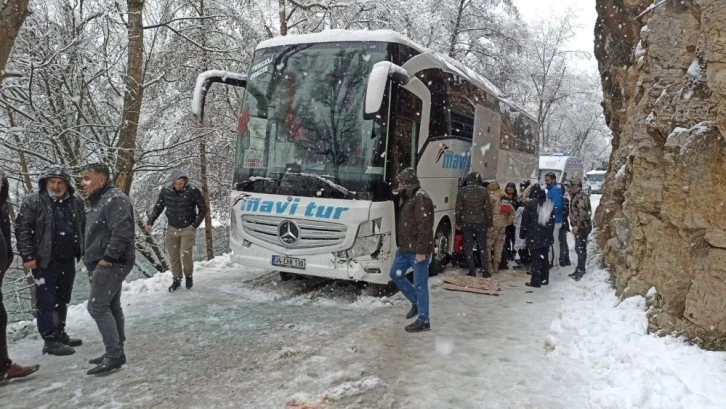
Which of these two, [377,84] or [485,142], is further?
[485,142]

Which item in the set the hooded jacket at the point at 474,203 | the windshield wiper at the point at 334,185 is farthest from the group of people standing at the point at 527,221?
the windshield wiper at the point at 334,185

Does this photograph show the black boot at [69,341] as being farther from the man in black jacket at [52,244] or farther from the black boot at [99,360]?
the black boot at [99,360]

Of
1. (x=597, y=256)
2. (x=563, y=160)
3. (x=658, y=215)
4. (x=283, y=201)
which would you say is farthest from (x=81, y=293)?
(x=563, y=160)

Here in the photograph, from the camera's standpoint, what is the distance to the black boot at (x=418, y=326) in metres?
5.77

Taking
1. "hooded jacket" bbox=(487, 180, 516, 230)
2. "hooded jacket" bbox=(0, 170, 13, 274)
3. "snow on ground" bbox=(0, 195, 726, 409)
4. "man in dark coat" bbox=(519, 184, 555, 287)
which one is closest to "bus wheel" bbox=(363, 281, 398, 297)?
"snow on ground" bbox=(0, 195, 726, 409)

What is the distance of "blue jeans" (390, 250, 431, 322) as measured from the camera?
5805 mm

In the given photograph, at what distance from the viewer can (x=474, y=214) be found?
859 centimetres

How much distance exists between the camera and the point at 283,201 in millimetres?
7004

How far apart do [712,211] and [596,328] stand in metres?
1.76

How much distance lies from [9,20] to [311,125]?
370 cm

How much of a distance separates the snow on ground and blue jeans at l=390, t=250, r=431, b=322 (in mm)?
316

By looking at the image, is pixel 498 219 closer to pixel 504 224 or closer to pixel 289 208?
pixel 504 224

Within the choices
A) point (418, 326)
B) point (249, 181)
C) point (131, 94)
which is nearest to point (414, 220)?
point (418, 326)

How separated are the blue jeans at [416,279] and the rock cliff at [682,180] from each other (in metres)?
2.37
